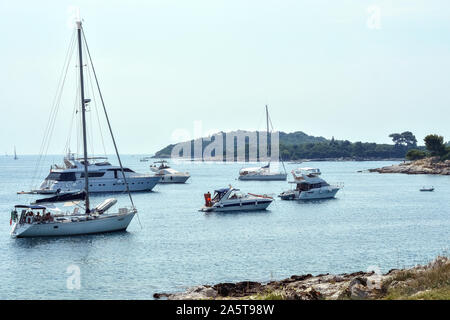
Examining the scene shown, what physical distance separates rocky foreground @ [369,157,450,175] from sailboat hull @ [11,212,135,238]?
351 feet

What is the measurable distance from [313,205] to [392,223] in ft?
54.9

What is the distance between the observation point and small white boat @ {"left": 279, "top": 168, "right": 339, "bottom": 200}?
233 feet

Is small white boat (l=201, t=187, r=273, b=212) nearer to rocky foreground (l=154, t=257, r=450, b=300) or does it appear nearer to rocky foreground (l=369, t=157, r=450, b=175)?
rocky foreground (l=154, t=257, r=450, b=300)

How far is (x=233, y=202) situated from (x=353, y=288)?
39.7 metres

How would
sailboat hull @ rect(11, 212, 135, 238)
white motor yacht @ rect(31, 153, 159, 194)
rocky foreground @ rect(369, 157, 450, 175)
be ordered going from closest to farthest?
sailboat hull @ rect(11, 212, 135, 238) < white motor yacht @ rect(31, 153, 159, 194) < rocky foreground @ rect(369, 157, 450, 175)

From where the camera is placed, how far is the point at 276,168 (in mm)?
136625

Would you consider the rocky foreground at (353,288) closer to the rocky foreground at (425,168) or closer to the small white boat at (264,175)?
the small white boat at (264,175)

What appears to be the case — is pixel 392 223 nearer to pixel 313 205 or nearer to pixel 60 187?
pixel 313 205

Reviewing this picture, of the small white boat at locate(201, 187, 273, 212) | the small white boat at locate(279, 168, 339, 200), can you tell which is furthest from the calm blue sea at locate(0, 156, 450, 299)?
the small white boat at locate(279, 168, 339, 200)

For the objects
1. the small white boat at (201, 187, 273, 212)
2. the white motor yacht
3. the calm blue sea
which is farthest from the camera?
the white motor yacht

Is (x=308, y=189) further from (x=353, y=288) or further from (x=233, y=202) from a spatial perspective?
(x=353, y=288)

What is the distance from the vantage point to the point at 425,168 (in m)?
142

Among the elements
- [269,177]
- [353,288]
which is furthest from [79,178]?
[353,288]
